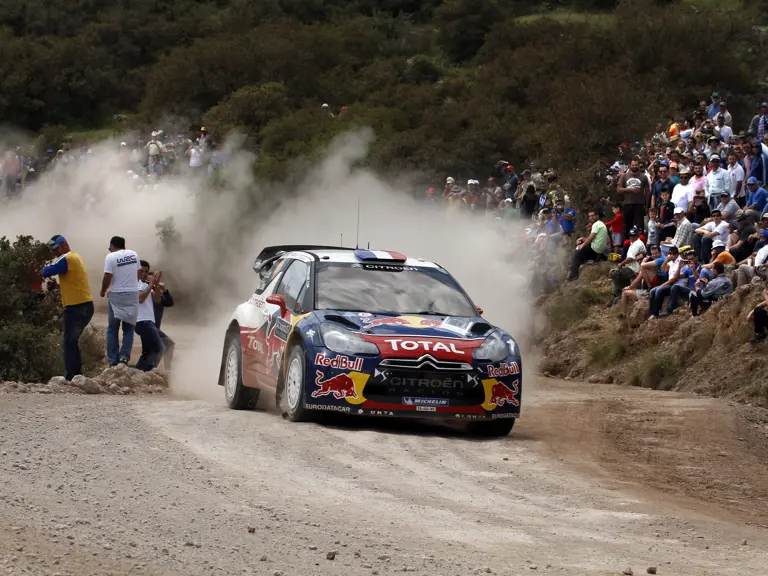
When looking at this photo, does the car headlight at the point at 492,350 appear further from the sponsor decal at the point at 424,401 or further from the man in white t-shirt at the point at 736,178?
the man in white t-shirt at the point at 736,178

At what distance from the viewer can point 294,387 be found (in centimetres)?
1288

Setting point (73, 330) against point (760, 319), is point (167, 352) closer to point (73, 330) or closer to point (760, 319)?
point (73, 330)

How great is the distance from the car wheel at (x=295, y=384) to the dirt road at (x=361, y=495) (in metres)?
0.23

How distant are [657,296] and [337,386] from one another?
33.8ft

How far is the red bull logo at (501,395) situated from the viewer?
41.3 ft

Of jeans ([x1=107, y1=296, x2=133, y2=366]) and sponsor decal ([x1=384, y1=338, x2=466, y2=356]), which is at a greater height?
sponsor decal ([x1=384, y1=338, x2=466, y2=356])

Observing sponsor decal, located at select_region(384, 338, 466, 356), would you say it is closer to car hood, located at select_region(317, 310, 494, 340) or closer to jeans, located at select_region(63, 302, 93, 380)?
car hood, located at select_region(317, 310, 494, 340)

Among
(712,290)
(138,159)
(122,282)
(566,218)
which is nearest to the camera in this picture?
(122,282)

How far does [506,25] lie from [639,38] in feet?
44.0

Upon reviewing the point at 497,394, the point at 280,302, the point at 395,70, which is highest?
the point at 395,70

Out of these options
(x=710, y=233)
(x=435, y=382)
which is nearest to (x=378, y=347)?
(x=435, y=382)

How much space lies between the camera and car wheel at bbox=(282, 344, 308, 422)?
12648mm

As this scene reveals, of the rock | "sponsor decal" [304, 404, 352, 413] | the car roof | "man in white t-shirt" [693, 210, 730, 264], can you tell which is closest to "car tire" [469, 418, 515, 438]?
"sponsor decal" [304, 404, 352, 413]

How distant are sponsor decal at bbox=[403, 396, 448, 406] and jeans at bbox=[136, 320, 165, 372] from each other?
6666 millimetres
